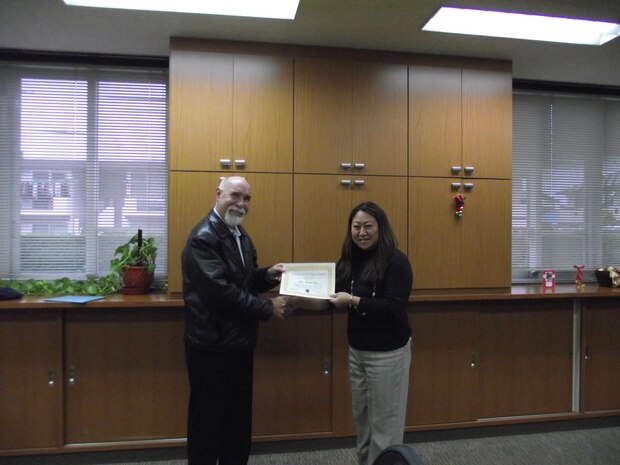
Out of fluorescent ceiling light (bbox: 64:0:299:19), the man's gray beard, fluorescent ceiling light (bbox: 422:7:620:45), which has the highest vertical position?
fluorescent ceiling light (bbox: 422:7:620:45)

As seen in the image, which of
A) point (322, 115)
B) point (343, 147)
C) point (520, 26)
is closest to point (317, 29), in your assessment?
point (322, 115)

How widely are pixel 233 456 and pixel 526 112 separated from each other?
341 centimetres

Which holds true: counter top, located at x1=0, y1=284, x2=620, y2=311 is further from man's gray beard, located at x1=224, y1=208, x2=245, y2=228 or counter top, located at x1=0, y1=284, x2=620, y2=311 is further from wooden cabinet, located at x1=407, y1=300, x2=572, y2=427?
man's gray beard, located at x1=224, y1=208, x2=245, y2=228

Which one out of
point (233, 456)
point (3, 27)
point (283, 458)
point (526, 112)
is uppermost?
point (3, 27)

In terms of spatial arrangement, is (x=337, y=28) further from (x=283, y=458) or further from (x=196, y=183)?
(x=283, y=458)

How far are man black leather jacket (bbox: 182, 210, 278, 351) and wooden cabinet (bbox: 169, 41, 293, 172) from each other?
63 centimetres

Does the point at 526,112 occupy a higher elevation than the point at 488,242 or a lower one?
higher

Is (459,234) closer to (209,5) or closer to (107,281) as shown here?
(209,5)

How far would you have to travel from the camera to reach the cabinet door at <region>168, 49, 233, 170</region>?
7.13ft

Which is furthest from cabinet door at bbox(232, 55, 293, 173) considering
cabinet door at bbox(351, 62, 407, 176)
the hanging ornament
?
the hanging ornament

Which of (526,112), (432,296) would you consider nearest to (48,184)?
(432,296)

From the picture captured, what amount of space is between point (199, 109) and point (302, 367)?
1747mm

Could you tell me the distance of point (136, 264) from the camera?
2.37m

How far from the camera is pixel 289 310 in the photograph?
6.02ft
